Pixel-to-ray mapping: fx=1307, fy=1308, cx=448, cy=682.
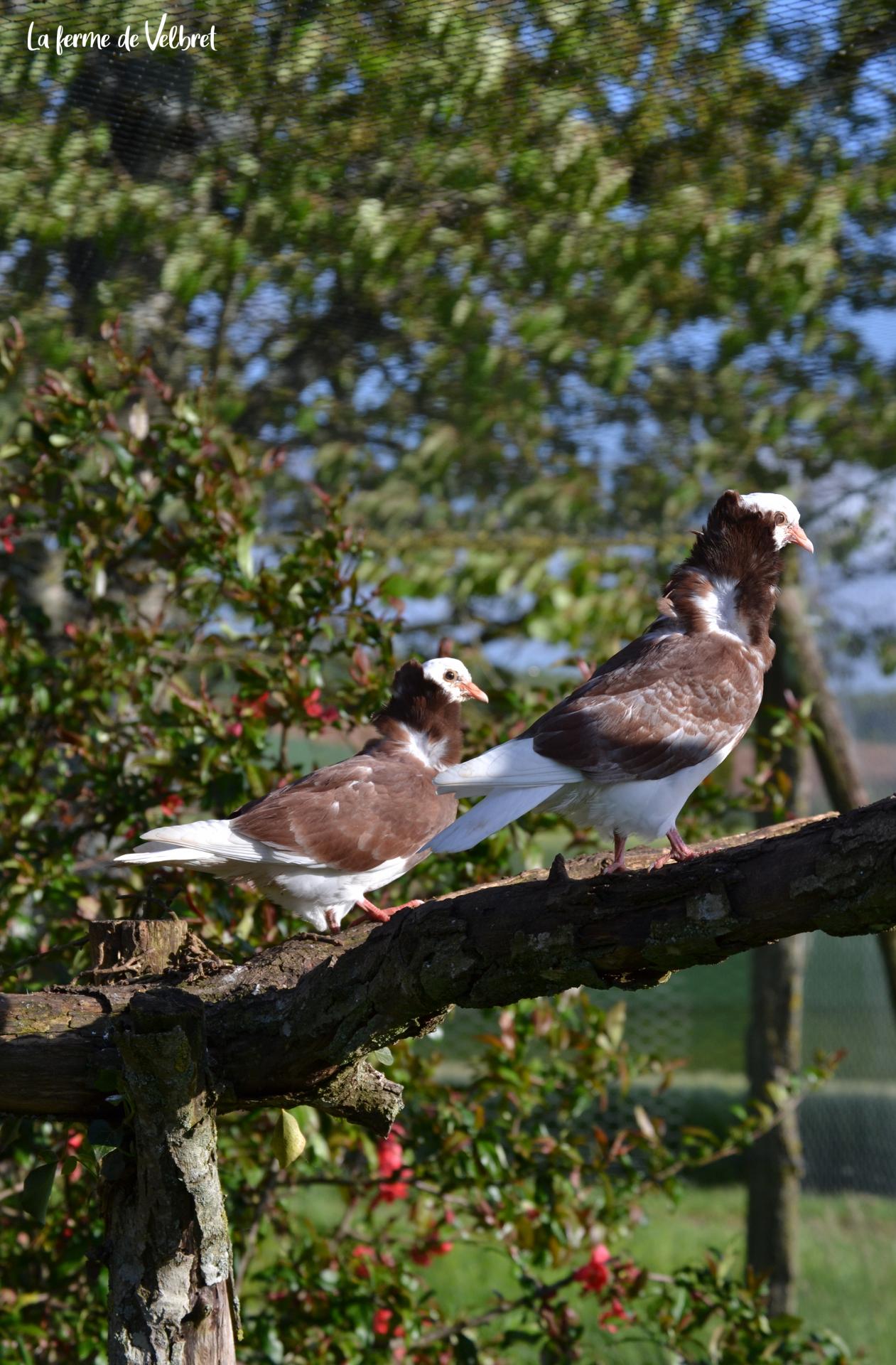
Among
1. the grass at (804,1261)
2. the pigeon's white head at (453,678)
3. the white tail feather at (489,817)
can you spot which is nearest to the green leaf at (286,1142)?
the white tail feather at (489,817)

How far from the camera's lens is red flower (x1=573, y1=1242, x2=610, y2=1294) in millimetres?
3160

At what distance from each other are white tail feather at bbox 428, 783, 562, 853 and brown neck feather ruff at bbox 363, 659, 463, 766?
945 mm

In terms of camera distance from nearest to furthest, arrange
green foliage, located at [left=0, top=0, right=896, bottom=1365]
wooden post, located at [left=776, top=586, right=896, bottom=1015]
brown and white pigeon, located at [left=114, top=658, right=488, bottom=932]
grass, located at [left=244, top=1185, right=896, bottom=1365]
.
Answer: brown and white pigeon, located at [left=114, top=658, right=488, bottom=932], green foliage, located at [left=0, top=0, right=896, bottom=1365], wooden post, located at [left=776, top=586, right=896, bottom=1015], grass, located at [left=244, top=1185, right=896, bottom=1365]

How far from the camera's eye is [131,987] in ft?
6.92

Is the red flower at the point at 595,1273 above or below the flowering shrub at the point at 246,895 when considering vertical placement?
below

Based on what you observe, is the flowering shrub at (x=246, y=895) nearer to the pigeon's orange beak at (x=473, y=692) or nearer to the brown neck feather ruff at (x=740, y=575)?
the pigeon's orange beak at (x=473, y=692)

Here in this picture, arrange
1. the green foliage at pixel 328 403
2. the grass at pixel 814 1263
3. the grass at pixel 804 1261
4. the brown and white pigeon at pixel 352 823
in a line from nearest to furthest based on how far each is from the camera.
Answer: the brown and white pigeon at pixel 352 823
the green foliage at pixel 328 403
the grass at pixel 804 1261
the grass at pixel 814 1263

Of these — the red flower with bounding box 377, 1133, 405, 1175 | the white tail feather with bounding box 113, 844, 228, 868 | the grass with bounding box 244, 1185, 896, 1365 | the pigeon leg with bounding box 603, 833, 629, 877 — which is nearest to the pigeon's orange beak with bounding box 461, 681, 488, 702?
the white tail feather with bounding box 113, 844, 228, 868

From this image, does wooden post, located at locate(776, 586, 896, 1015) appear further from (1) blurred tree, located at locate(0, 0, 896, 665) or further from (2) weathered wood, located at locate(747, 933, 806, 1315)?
(1) blurred tree, located at locate(0, 0, 896, 665)

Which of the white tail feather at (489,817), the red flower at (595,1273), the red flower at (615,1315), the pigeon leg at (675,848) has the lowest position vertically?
the red flower at (615,1315)

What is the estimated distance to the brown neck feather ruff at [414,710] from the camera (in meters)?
3.17

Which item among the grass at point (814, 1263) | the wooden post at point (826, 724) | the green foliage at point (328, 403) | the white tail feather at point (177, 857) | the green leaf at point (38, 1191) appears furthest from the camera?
the grass at point (814, 1263)

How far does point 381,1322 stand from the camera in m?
3.21

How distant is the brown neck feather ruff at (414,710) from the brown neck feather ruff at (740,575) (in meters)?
0.75
